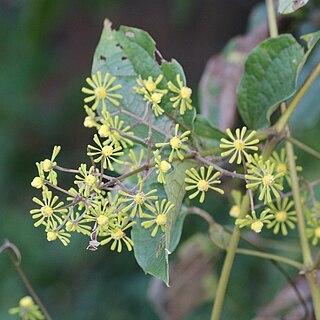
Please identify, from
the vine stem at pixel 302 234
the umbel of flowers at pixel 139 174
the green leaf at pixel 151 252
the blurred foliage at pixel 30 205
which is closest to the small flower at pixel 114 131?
the umbel of flowers at pixel 139 174

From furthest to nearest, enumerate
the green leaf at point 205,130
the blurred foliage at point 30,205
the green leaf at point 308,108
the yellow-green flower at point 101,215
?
the blurred foliage at point 30,205, the green leaf at point 308,108, the green leaf at point 205,130, the yellow-green flower at point 101,215

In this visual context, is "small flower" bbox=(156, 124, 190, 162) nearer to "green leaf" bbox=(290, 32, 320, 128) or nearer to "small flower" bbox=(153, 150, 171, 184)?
"small flower" bbox=(153, 150, 171, 184)

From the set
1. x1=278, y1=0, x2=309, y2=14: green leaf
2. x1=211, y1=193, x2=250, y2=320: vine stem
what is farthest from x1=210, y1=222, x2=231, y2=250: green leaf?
x1=278, y1=0, x2=309, y2=14: green leaf

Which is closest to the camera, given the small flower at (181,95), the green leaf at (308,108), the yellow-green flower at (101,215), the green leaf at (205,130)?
the yellow-green flower at (101,215)

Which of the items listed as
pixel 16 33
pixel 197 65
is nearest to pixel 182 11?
pixel 16 33

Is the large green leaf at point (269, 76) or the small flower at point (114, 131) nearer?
the small flower at point (114, 131)

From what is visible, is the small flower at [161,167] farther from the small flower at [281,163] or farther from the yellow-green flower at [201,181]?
the small flower at [281,163]

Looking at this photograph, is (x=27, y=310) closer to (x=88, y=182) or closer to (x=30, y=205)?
(x=88, y=182)
